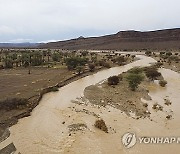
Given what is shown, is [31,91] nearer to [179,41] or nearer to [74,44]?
[179,41]

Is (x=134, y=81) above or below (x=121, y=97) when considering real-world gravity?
above

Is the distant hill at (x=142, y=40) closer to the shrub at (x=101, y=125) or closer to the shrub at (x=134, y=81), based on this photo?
the shrub at (x=134, y=81)

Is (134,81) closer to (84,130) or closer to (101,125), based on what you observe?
(101,125)

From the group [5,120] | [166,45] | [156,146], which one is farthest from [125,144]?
[166,45]

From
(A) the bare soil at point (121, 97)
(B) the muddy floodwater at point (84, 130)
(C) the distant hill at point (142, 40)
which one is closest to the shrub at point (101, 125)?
(B) the muddy floodwater at point (84, 130)

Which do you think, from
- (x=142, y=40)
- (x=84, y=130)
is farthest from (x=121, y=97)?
(x=142, y=40)

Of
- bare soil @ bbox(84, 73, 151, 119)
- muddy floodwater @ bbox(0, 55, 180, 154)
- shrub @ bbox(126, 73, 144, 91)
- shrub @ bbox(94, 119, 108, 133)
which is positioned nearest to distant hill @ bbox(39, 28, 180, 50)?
shrub @ bbox(126, 73, 144, 91)

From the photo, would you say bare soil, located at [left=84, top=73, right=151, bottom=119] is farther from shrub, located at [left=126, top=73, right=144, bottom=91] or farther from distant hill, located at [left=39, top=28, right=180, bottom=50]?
distant hill, located at [left=39, top=28, right=180, bottom=50]

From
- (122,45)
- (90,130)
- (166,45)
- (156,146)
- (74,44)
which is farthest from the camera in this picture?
(74,44)
